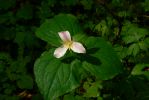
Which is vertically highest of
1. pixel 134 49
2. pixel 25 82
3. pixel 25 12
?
pixel 25 12

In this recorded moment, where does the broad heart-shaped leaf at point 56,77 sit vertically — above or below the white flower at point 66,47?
below

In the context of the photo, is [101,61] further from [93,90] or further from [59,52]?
[93,90]

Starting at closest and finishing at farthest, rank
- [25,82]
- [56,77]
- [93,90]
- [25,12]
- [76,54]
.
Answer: [56,77]
[76,54]
[93,90]
[25,82]
[25,12]

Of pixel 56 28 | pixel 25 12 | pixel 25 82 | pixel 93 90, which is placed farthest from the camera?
pixel 25 12

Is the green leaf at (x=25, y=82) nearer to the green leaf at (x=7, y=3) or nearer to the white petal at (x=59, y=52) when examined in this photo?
the green leaf at (x=7, y=3)

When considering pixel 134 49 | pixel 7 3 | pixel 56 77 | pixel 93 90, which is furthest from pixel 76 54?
pixel 7 3

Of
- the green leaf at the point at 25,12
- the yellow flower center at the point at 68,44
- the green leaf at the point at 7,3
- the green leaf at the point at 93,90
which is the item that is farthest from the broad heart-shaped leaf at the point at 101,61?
the green leaf at the point at 7,3

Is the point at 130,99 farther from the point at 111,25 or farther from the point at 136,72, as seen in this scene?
Result: the point at 111,25
